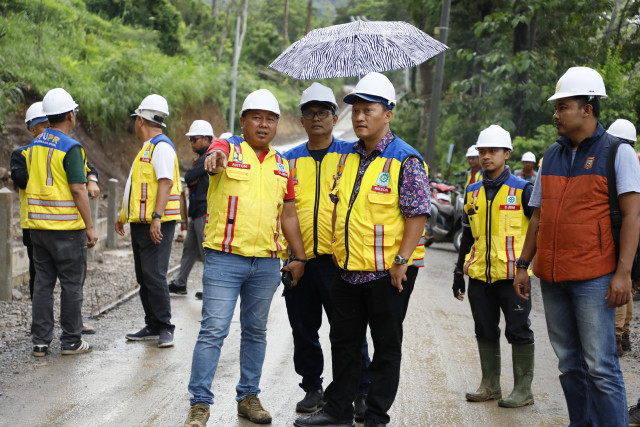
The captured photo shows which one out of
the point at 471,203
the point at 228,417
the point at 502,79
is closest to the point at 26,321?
the point at 228,417

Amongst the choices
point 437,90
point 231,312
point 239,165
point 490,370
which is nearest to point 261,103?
point 239,165

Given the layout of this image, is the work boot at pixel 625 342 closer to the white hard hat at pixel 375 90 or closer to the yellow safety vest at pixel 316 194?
the yellow safety vest at pixel 316 194

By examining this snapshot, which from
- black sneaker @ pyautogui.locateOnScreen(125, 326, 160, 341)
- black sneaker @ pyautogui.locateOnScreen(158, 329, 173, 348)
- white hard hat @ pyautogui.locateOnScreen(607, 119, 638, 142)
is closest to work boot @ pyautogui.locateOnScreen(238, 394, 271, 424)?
black sneaker @ pyautogui.locateOnScreen(158, 329, 173, 348)

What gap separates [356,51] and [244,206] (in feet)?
5.24

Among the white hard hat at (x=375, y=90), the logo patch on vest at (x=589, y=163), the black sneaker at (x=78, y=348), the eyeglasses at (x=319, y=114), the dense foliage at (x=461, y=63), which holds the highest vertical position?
the dense foliage at (x=461, y=63)

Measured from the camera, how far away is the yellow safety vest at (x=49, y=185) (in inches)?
260

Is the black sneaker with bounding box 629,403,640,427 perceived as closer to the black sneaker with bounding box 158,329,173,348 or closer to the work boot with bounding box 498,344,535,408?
the work boot with bounding box 498,344,535,408

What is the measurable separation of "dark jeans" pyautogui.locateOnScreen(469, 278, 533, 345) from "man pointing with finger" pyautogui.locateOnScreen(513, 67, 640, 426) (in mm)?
1010

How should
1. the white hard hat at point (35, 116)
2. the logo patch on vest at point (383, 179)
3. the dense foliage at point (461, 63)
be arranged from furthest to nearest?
the dense foliage at point (461, 63), the white hard hat at point (35, 116), the logo patch on vest at point (383, 179)

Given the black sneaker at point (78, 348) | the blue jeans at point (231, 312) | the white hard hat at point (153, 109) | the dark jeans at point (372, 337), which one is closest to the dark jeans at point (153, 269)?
the black sneaker at point (78, 348)

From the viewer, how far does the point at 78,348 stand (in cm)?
676

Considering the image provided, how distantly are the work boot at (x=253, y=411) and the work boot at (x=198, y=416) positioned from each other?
33cm

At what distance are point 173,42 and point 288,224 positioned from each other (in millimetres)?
30925

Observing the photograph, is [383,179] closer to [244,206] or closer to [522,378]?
[244,206]
